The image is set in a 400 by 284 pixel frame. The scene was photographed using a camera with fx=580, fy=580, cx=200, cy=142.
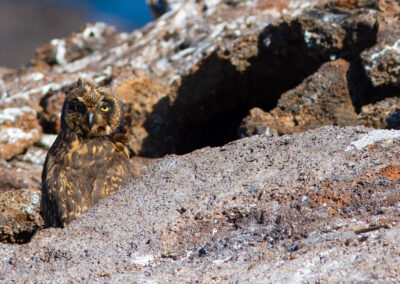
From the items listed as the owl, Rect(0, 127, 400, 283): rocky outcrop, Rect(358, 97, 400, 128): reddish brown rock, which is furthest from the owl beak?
Rect(358, 97, 400, 128): reddish brown rock

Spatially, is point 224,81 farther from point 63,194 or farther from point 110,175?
point 63,194

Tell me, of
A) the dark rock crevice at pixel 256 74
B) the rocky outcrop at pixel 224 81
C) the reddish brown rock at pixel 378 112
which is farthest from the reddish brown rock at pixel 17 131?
the reddish brown rock at pixel 378 112

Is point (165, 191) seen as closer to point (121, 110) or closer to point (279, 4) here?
point (121, 110)

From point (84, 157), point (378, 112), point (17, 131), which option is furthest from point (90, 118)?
point (17, 131)

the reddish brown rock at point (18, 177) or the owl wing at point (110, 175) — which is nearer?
the owl wing at point (110, 175)

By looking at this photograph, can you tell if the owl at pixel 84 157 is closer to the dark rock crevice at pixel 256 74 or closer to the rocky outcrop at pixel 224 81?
the rocky outcrop at pixel 224 81

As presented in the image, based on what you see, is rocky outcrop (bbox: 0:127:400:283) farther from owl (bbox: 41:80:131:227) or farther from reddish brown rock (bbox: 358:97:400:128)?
reddish brown rock (bbox: 358:97:400:128)

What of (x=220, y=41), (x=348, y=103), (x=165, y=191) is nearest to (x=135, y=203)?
(x=165, y=191)
